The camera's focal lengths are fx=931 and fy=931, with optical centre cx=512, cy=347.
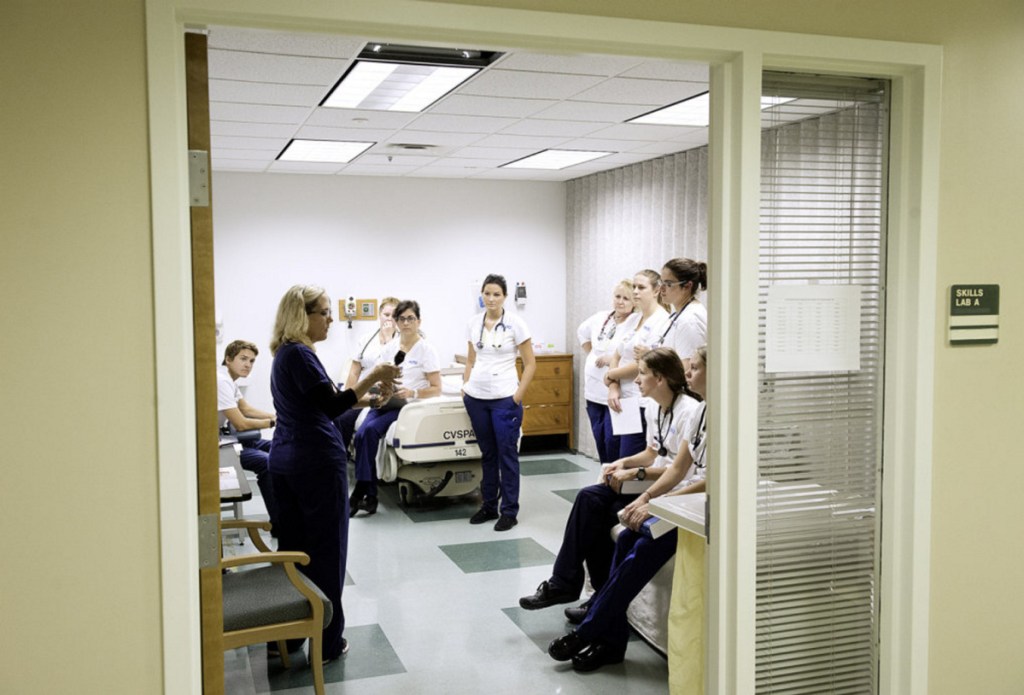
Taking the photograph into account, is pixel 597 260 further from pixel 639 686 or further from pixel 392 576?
pixel 639 686

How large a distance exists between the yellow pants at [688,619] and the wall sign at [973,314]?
42.1 inches

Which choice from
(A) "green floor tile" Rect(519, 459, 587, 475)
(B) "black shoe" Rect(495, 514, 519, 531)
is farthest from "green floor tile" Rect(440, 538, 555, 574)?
(A) "green floor tile" Rect(519, 459, 587, 475)

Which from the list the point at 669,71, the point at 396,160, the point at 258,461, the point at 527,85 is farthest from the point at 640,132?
the point at 258,461

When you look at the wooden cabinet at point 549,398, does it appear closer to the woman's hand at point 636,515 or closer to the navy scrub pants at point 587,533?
the navy scrub pants at point 587,533

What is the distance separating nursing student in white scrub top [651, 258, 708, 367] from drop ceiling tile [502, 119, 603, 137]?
1.30 metres

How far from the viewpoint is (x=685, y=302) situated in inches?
208

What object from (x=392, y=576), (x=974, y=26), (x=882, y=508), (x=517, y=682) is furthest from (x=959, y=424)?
(x=392, y=576)

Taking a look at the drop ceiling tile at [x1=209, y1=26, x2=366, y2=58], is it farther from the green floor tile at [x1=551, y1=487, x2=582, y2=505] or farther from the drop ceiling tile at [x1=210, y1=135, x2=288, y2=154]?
the green floor tile at [x1=551, y1=487, x2=582, y2=505]

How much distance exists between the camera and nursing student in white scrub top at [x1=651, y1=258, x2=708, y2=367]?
5.18 m

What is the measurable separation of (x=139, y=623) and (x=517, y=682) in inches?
83.2

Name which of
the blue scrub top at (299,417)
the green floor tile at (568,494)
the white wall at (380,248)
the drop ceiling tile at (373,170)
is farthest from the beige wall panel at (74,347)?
the white wall at (380,248)

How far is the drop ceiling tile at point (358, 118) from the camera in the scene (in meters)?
5.55

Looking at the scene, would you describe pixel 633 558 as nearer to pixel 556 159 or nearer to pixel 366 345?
pixel 366 345

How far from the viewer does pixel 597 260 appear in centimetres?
863
